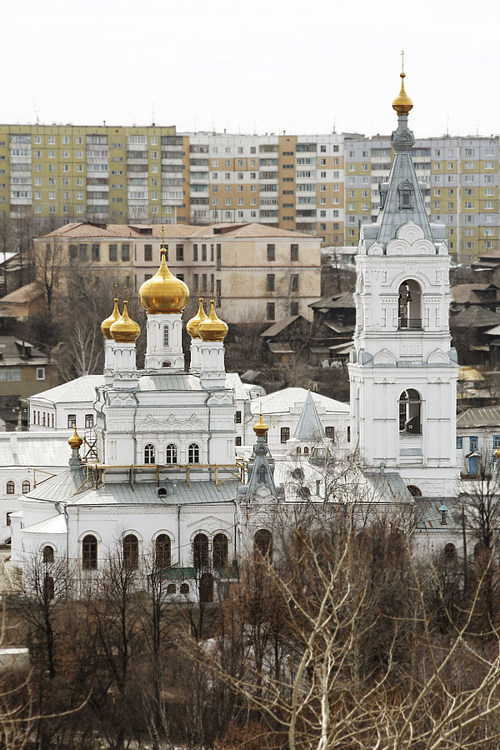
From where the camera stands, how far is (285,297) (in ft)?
217

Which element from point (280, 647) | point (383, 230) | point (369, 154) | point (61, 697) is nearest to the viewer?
point (61, 697)

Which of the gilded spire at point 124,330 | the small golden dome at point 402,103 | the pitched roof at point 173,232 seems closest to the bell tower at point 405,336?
the small golden dome at point 402,103

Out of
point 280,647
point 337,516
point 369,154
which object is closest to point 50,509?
point 337,516

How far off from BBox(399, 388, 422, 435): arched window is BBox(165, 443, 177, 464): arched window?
4271 mm

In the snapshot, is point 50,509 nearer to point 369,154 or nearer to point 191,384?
point 191,384

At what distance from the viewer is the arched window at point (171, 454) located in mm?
33125

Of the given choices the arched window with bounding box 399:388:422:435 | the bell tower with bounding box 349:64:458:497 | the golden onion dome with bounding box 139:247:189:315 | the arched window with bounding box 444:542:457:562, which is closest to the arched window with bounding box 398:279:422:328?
the bell tower with bounding box 349:64:458:497

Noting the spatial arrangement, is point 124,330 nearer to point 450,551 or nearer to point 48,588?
point 48,588

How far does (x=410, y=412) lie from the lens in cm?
3366

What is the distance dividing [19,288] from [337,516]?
1594 inches

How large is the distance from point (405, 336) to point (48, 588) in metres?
7.96

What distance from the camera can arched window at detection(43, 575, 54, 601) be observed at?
28516 mm

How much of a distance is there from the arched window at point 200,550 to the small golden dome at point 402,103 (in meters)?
8.63

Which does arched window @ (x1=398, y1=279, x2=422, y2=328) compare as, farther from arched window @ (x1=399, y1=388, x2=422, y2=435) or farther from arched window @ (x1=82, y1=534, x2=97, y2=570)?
arched window @ (x1=82, y1=534, x2=97, y2=570)
